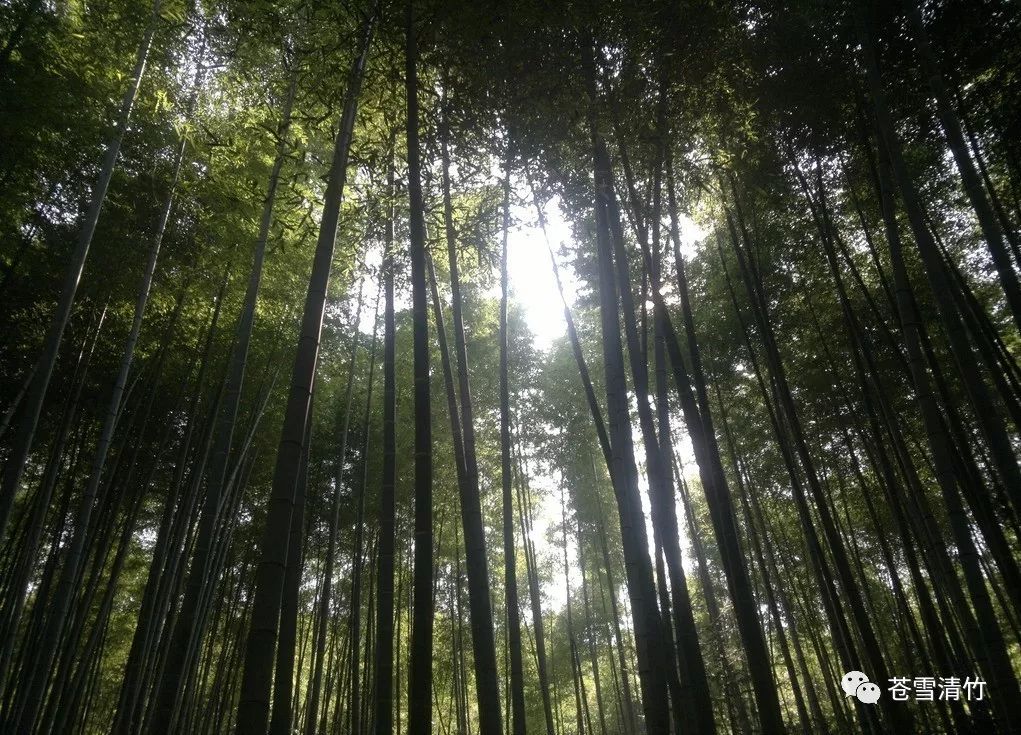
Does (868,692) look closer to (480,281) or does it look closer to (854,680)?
(854,680)

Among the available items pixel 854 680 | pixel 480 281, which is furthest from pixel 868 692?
pixel 480 281

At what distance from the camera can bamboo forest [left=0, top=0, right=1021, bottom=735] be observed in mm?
2945

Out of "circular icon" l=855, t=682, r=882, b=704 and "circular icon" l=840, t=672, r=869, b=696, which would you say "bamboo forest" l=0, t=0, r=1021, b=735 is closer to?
"circular icon" l=840, t=672, r=869, b=696

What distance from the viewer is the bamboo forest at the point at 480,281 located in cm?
295

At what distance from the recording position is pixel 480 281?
220 inches

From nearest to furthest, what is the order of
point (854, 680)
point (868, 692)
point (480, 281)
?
point (868, 692) < point (854, 680) < point (480, 281)

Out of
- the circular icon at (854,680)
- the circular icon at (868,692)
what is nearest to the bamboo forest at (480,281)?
the circular icon at (854,680)

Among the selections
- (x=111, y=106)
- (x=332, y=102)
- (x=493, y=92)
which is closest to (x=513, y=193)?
(x=493, y=92)

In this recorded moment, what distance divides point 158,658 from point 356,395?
344cm

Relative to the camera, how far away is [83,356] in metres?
5.23

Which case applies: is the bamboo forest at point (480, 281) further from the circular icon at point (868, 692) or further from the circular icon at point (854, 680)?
the circular icon at point (868, 692)

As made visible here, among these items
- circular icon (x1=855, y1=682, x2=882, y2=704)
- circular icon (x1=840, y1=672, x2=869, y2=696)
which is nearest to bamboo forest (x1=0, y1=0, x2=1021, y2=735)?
circular icon (x1=840, y1=672, x2=869, y2=696)

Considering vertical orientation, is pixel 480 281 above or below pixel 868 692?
above

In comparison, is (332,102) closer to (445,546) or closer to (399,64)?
(399,64)
